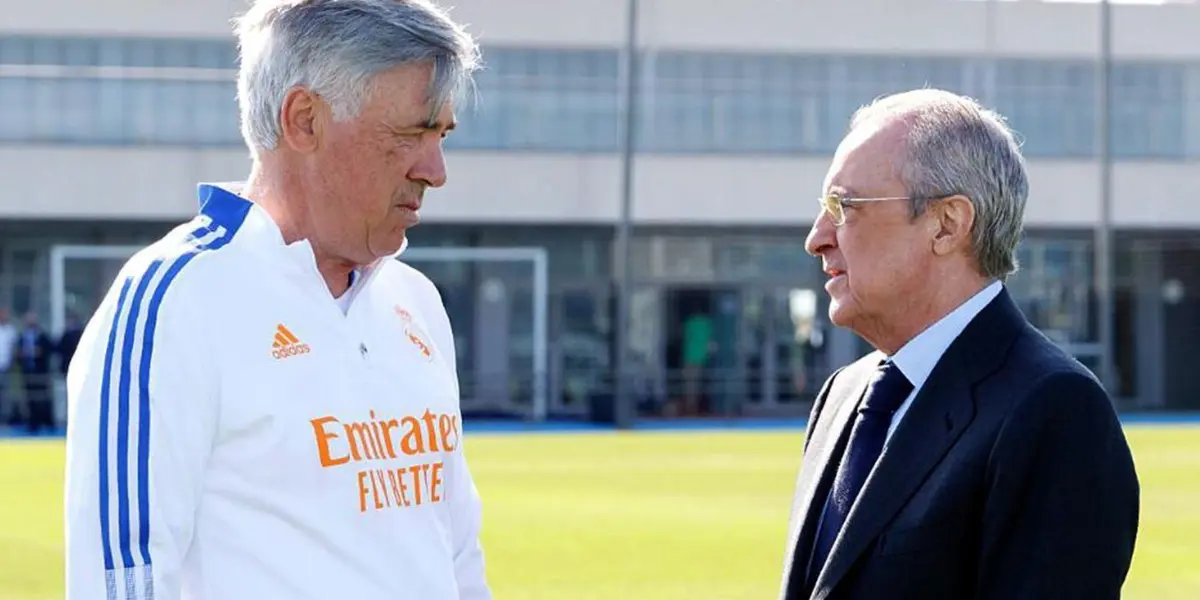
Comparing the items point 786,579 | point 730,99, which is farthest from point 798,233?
point 786,579

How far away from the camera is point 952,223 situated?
3701 mm

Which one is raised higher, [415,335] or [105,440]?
[415,335]

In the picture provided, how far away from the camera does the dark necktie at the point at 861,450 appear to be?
376 centimetres

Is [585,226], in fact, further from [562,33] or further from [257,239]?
[257,239]

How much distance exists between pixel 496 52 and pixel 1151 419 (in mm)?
15748

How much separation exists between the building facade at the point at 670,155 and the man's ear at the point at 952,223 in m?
35.6

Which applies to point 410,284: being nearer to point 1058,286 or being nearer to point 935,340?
point 935,340

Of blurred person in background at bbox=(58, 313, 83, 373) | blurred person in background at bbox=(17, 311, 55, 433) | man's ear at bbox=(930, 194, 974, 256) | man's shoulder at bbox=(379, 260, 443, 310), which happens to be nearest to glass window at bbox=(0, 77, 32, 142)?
blurred person in background at bbox=(58, 313, 83, 373)

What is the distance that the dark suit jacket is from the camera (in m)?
3.37

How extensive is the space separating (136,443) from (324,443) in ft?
1.19

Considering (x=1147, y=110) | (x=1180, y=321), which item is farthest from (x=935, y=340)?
(x=1180, y=321)

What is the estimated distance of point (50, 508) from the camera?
16047 mm

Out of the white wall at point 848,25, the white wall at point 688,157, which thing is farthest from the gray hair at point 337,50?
the white wall at point 848,25

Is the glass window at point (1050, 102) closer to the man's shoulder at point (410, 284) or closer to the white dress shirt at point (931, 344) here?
the white dress shirt at point (931, 344)
